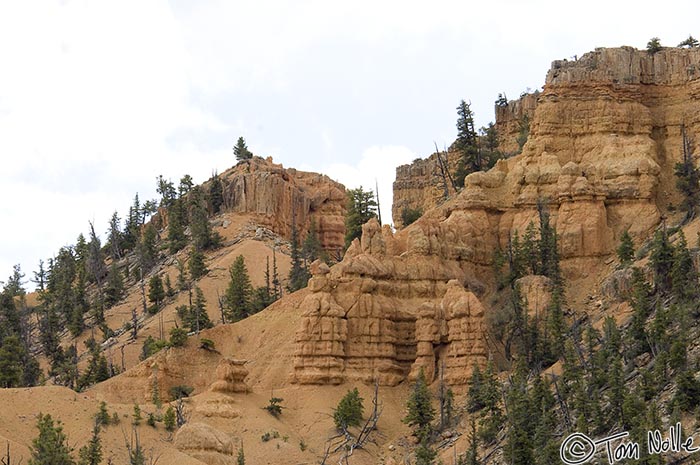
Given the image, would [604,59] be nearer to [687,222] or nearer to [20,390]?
[687,222]

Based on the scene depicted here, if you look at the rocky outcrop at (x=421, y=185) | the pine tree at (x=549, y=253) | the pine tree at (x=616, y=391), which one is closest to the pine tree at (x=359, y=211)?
the rocky outcrop at (x=421, y=185)

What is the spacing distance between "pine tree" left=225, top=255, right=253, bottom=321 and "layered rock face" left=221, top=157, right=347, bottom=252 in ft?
69.5

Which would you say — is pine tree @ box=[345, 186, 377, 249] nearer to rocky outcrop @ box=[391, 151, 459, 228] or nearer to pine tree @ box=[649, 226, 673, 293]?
rocky outcrop @ box=[391, 151, 459, 228]

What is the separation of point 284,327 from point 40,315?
3581 centimetres

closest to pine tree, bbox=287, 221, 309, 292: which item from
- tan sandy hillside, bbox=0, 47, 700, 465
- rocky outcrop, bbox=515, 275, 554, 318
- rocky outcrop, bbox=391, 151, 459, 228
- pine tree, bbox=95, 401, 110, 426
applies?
rocky outcrop, bbox=391, 151, 459, 228

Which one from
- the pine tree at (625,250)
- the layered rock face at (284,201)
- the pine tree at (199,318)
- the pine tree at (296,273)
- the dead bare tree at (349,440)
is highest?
the layered rock face at (284,201)

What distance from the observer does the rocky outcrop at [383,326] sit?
9119 centimetres

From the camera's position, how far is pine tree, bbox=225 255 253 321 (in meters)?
110

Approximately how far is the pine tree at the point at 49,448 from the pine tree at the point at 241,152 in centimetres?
6843

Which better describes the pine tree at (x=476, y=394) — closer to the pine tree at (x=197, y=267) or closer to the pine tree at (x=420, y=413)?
the pine tree at (x=420, y=413)

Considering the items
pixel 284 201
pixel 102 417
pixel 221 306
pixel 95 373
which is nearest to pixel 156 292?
pixel 221 306

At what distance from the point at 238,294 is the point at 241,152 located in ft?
121

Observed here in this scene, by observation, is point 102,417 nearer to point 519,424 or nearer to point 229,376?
point 229,376

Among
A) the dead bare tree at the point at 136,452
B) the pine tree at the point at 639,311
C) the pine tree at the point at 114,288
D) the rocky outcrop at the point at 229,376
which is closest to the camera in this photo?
the dead bare tree at the point at 136,452
